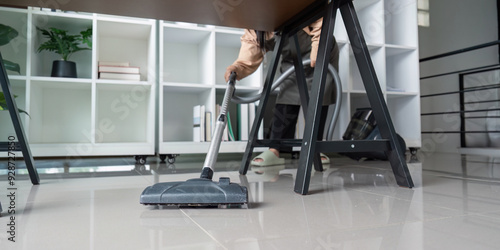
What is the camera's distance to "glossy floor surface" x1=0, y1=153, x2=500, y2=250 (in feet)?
1.80

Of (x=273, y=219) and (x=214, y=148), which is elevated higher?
(x=214, y=148)

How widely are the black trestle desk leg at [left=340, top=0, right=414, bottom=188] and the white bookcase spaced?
1283 millimetres

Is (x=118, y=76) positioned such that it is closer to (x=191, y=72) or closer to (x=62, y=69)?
(x=62, y=69)

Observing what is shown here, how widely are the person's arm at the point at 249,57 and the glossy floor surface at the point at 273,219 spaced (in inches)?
21.6

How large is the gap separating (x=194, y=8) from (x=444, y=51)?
12.6 feet

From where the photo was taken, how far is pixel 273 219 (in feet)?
2.32

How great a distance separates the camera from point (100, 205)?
2.85ft

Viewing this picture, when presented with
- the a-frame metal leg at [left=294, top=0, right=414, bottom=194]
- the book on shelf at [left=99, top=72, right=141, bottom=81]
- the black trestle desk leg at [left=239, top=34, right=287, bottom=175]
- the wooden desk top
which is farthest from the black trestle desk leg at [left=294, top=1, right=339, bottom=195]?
the book on shelf at [left=99, top=72, right=141, bottom=81]

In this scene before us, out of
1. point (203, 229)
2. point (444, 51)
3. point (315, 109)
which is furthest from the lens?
point (444, 51)

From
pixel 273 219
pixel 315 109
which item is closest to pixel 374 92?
pixel 315 109

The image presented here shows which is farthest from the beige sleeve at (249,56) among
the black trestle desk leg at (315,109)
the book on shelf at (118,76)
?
the book on shelf at (118,76)

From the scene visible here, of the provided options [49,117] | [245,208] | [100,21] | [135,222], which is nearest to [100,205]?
[135,222]

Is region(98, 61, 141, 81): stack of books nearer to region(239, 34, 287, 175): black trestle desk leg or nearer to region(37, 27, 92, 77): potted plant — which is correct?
region(37, 27, 92, 77): potted plant

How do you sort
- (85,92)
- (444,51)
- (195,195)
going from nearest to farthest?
(195,195) → (85,92) → (444,51)
